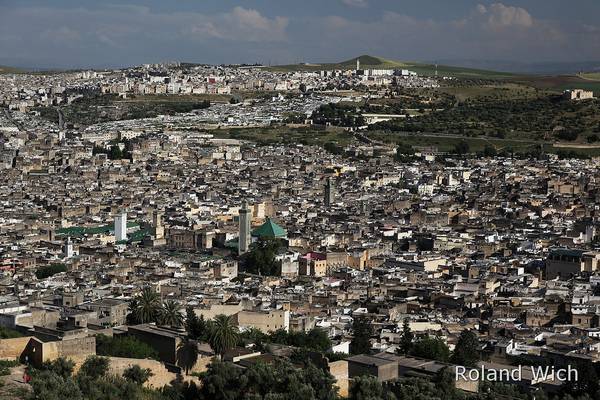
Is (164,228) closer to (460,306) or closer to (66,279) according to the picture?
(66,279)

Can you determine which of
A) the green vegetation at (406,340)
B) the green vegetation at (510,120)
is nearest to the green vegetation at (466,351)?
the green vegetation at (406,340)

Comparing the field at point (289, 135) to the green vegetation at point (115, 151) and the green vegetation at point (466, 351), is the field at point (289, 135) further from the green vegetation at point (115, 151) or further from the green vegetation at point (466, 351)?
the green vegetation at point (466, 351)

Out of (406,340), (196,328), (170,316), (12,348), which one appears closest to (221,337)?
(196,328)

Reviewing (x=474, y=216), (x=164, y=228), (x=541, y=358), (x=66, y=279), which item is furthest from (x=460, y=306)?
(x=474, y=216)

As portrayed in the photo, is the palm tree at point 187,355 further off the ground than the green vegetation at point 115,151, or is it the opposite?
the palm tree at point 187,355

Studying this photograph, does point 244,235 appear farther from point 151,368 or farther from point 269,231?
point 151,368
